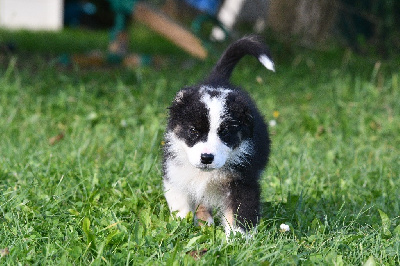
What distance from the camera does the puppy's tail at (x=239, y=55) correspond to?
3.98 meters

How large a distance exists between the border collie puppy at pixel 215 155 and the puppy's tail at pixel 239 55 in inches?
12.6

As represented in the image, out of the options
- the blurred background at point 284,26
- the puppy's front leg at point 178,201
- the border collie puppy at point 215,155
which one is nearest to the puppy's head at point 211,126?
the border collie puppy at point 215,155

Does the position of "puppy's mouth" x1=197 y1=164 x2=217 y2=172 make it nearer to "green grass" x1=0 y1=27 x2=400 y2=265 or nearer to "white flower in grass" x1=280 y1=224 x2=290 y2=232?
"green grass" x1=0 y1=27 x2=400 y2=265

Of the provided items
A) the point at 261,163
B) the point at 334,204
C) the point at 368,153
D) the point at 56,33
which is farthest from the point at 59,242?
the point at 56,33

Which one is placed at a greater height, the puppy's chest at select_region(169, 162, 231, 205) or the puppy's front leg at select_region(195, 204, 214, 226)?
the puppy's chest at select_region(169, 162, 231, 205)

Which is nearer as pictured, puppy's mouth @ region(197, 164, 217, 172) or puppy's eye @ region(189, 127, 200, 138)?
puppy's mouth @ region(197, 164, 217, 172)

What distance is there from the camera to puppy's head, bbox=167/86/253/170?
332cm

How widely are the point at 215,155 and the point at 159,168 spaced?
104 cm

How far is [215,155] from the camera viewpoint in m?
3.28

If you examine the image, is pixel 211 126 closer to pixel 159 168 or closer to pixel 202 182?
pixel 202 182

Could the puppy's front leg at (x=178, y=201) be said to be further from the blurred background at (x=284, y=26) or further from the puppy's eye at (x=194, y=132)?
the blurred background at (x=284, y=26)

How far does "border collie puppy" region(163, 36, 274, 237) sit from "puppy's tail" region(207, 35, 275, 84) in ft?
1.05

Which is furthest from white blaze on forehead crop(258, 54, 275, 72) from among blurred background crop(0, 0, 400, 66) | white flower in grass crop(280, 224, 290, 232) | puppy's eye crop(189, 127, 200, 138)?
blurred background crop(0, 0, 400, 66)

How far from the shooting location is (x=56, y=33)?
45.0 ft
